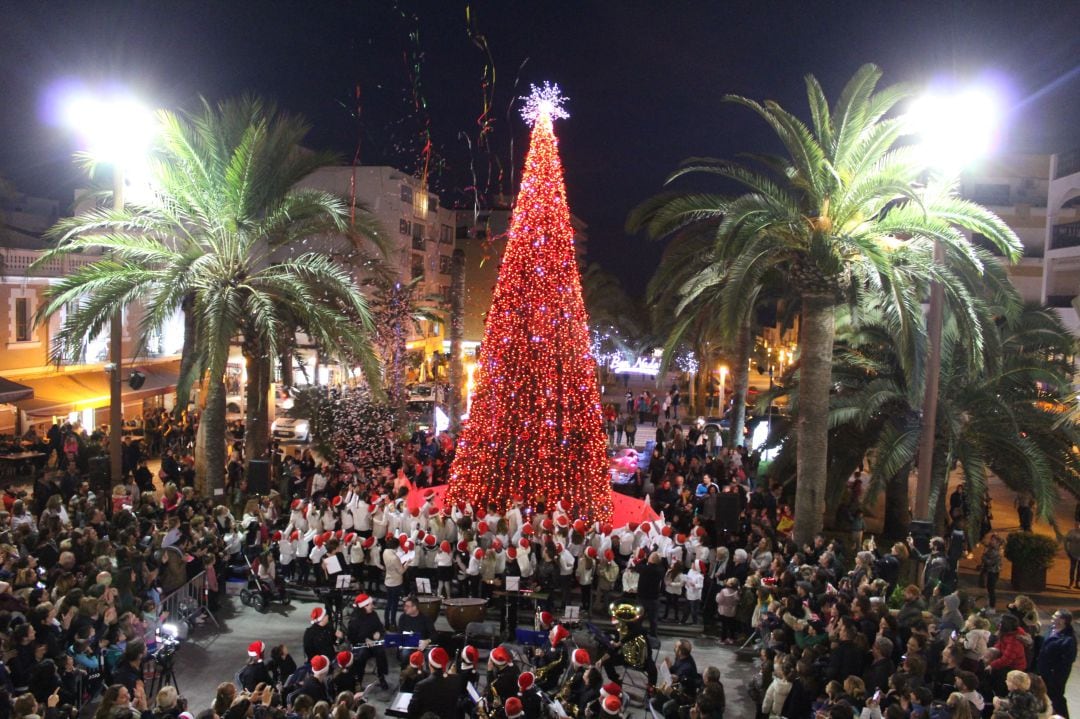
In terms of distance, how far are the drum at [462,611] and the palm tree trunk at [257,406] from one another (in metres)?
8.74

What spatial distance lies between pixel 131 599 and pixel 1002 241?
14.1m

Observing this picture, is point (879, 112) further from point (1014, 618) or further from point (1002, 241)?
point (1014, 618)

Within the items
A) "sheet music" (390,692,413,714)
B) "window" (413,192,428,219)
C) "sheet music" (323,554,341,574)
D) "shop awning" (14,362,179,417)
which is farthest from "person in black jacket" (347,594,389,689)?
"window" (413,192,428,219)

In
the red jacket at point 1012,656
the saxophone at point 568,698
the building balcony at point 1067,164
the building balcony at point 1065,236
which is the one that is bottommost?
the saxophone at point 568,698

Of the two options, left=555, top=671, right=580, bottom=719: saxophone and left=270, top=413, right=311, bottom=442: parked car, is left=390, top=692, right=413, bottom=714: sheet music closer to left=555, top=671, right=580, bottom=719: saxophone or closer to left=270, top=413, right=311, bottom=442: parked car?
Result: left=555, top=671, right=580, bottom=719: saxophone

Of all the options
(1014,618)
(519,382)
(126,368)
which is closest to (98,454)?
(126,368)

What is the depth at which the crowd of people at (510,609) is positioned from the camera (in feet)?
29.7

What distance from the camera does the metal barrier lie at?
42.5ft

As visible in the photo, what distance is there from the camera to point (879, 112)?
1548 centimetres

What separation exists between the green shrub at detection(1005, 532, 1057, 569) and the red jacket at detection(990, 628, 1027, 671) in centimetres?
736

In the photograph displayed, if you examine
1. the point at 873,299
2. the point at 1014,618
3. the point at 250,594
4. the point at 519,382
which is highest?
the point at 873,299

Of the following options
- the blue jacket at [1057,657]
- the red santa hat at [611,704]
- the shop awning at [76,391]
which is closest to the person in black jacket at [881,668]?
the blue jacket at [1057,657]

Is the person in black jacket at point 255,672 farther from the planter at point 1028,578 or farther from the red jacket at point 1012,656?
the planter at point 1028,578

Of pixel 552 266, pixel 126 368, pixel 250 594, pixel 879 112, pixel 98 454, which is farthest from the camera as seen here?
pixel 126 368
